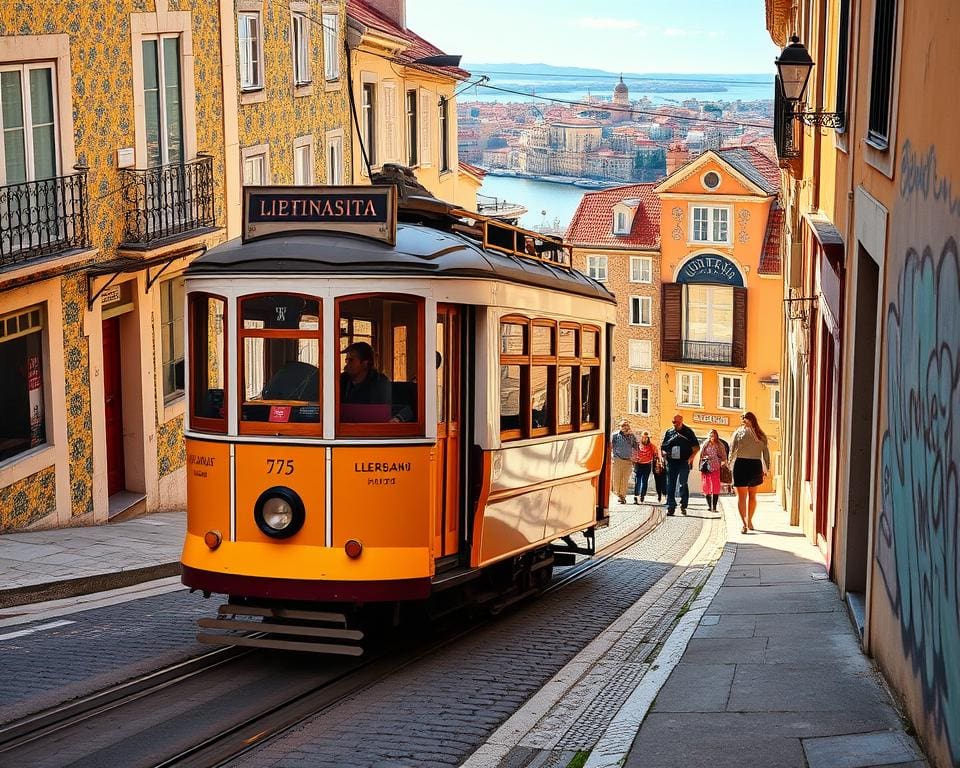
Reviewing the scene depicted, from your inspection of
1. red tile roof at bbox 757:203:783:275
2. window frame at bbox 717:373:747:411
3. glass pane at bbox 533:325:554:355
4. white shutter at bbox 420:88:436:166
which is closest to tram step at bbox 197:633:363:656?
glass pane at bbox 533:325:554:355

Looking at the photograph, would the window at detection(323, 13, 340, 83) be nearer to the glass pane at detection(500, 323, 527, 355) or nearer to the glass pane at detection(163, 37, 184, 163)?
the glass pane at detection(163, 37, 184, 163)

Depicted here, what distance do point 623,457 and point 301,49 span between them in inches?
413

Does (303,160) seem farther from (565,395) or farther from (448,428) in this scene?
(448,428)

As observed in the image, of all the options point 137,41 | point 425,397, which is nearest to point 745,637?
point 425,397

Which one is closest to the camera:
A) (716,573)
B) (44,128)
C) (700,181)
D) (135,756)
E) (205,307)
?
(135,756)

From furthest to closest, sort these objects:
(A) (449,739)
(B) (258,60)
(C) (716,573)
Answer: (B) (258,60) → (C) (716,573) → (A) (449,739)

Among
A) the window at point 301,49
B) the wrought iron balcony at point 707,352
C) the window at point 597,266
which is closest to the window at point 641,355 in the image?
the wrought iron balcony at point 707,352

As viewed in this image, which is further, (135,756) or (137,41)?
(137,41)

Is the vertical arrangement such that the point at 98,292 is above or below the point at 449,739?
above

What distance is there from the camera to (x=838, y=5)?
48.1 ft

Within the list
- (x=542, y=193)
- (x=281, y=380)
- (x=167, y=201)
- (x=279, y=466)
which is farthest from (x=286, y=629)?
(x=542, y=193)

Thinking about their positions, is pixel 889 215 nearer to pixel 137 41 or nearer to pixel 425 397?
pixel 425 397

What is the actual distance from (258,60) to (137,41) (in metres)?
5.78

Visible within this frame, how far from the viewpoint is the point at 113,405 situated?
19703mm
